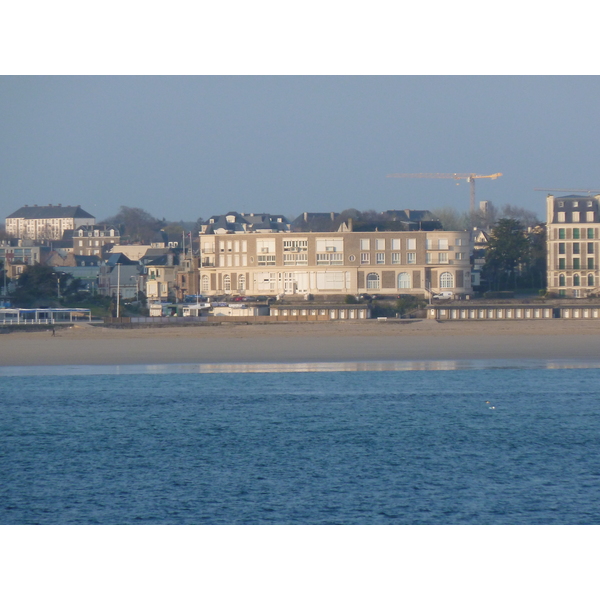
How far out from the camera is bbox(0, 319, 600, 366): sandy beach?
34.8 meters

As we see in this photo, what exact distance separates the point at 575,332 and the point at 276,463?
29.1 m

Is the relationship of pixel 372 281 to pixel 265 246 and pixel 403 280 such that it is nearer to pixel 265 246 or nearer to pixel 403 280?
pixel 403 280

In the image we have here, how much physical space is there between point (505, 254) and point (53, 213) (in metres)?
84.9

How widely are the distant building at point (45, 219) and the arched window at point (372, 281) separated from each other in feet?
247

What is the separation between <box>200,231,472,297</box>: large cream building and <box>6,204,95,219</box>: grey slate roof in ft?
239

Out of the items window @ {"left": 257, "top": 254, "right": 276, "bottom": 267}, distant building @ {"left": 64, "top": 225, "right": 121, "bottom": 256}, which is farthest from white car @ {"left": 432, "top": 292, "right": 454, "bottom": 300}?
distant building @ {"left": 64, "top": 225, "right": 121, "bottom": 256}

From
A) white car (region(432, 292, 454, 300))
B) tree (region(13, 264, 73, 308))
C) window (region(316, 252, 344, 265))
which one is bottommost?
white car (region(432, 292, 454, 300))

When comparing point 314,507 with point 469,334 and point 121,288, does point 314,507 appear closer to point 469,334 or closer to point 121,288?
point 469,334

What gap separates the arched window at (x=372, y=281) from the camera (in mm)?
64688

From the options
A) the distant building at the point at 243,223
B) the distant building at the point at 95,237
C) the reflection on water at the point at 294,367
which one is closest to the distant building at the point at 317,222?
the distant building at the point at 243,223

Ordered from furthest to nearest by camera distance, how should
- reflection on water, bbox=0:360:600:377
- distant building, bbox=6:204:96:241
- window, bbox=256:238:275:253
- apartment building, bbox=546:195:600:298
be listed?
distant building, bbox=6:204:96:241
window, bbox=256:238:275:253
apartment building, bbox=546:195:600:298
reflection on water, bbox=0:360:600:377

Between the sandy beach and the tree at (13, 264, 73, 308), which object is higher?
the tree at (13, 264, 73, 308)

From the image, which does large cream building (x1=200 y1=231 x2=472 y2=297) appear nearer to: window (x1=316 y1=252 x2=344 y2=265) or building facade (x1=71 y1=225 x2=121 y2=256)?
window (x1=316 y1=252 x2=344 y2=265)

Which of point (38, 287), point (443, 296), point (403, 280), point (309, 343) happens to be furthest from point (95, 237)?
point (309, 343)
